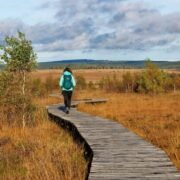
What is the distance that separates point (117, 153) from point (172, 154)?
1.56m

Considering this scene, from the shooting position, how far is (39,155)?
10164 millimetres

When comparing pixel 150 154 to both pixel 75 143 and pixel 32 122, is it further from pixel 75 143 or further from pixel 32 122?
pixel 32 122

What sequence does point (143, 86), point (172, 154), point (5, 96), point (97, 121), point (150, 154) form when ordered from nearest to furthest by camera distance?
point (150, 154), point (172, 154), point (97, 121), point (5, 96), point (143, 86)

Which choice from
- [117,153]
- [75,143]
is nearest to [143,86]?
[75,143]

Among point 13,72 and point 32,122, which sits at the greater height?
point 13,72

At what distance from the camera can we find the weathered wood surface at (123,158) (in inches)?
275

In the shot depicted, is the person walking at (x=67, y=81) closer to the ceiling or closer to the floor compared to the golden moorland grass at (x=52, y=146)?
closer to the ceiling

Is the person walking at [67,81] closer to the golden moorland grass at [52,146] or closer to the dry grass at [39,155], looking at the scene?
the golden moorland grass at [52,146]

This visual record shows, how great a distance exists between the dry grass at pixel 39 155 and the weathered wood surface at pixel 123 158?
50cm

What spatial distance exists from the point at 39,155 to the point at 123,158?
8.79ft

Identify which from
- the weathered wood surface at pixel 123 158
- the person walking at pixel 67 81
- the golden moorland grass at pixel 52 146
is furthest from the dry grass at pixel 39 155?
the person walking at pixel 67 81

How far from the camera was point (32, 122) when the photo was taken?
53.7 ft

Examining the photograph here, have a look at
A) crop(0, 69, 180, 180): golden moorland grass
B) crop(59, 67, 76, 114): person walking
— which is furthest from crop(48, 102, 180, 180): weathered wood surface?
crop(59, 67, 76, 114): person walking

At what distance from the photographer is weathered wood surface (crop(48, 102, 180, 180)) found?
275 inches
